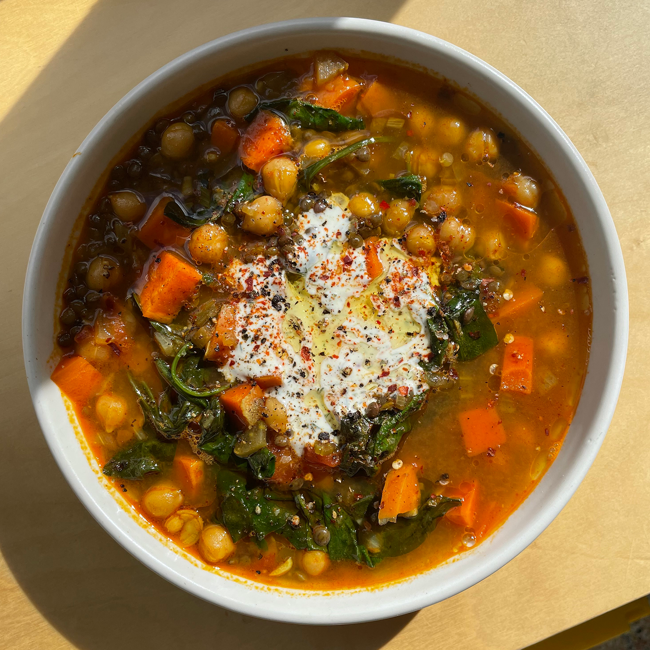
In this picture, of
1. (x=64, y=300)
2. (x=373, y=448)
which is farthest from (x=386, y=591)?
(x=64, y=300)

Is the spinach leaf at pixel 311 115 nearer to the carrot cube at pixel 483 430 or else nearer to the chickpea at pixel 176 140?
the chickpea at pixel 176 140

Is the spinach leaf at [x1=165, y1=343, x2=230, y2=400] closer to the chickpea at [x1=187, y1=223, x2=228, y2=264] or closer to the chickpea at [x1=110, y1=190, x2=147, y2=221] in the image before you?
the chickpea at [x1=187, y1=223, x2=228, y2=264]

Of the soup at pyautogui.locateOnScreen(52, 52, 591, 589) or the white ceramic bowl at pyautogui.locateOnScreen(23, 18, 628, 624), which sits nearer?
the white ceramic bowl at pyautogui.locateOnScreen(23, 18, 628, 624)

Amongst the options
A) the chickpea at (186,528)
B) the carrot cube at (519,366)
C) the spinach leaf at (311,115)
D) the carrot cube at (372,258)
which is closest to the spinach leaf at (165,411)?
the chickpea at (186,528)

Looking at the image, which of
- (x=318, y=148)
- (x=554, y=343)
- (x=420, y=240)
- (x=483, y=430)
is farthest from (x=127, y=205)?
(x=554, y=343)

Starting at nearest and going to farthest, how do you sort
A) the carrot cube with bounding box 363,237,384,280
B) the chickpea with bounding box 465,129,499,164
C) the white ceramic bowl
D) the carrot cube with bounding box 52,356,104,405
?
the white ceramic bowl → the carrot cube with bounding box 52,356,104,405 → the chickpea with bounding box 465,129,499,164 → the carrot cube with bounding box 363,237,384,280

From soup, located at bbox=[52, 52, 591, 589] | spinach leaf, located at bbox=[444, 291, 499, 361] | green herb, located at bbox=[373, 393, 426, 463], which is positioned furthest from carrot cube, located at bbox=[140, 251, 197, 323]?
spinach leaf, located at bbox=[444, 291, 499, 361]

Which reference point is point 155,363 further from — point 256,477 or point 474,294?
point 474,294
